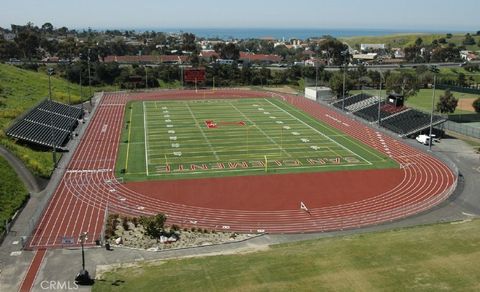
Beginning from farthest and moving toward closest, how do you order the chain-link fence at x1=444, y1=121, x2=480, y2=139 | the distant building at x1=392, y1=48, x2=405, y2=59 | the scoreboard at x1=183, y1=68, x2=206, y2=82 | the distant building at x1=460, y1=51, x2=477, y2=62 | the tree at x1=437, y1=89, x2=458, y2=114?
the distant building at x1=392, y1=48, x2=405, y2=59
the distant building at x1=460, y1=51, x2=477, y2=62
the scoreboard at x1=183, y1=68, x2=206, y2=82
the tree at x1=437, y1=89, x2=458, y2=114
the chain-link fence at x1=444, y1=121, x2=480, y2=139

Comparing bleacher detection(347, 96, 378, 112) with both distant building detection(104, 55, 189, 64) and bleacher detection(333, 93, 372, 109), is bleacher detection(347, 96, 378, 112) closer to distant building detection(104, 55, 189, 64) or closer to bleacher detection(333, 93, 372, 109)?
bleacher detection(333, 93, 372, 109)

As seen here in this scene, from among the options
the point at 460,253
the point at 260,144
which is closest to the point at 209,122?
the point at 260,144

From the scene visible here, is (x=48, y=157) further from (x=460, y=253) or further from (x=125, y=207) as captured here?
(x=460, y=253)

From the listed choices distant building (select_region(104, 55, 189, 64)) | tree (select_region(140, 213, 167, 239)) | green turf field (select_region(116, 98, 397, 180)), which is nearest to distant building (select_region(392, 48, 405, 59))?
distant building (select_region(104, 55, 189, 64))

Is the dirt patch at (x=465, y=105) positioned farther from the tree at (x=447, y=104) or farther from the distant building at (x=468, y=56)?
the distant building at (x=468, y=56)

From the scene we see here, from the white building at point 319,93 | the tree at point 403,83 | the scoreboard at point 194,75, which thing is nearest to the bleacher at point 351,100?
the white building at point 319,93
